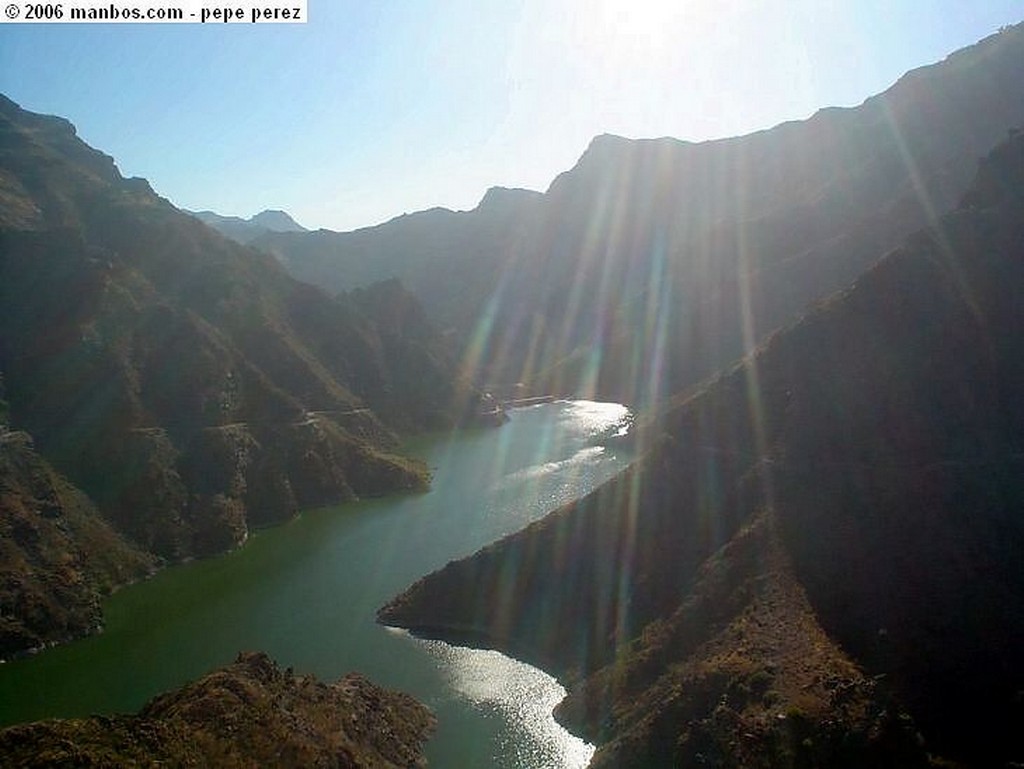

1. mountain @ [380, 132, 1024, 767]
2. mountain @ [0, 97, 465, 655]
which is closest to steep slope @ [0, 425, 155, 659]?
mountain @ [0, 97, 465, 655]

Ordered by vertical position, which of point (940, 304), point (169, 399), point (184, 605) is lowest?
point (184, 605)

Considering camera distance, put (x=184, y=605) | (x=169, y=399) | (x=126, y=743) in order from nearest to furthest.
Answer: (x=126, y=743) < (x=184, y=605) < (x=169, y=399)

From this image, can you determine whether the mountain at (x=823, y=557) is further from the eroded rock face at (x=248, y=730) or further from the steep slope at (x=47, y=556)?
the steep slope at (x=47, y=556)

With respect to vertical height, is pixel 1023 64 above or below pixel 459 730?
above

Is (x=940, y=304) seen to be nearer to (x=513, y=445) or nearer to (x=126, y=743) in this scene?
(x=126, y=743)

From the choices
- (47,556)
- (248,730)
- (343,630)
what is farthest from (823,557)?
(47,556)

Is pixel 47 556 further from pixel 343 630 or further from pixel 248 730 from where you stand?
pixel 248 730

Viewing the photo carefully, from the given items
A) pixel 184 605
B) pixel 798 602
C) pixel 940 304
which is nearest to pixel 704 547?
pixel 798 602
